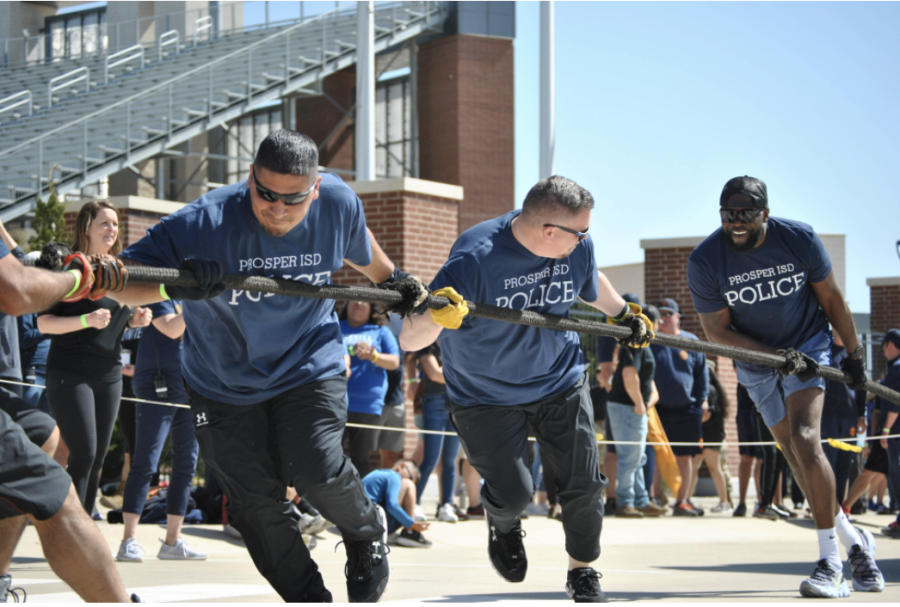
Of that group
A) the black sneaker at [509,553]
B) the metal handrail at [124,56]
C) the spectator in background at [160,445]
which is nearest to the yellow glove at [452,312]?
the black sneaker at [509,553]

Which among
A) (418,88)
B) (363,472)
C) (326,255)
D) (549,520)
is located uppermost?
(418,88)

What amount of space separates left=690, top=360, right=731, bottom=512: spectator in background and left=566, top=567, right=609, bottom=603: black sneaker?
21.4 ft

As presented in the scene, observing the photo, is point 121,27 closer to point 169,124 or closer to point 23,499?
point 169,124

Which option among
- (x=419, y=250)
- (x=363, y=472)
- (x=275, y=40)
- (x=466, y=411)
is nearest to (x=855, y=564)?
(x=466, y=411)

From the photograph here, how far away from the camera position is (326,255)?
3977 mm

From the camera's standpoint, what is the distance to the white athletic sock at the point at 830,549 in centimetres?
504

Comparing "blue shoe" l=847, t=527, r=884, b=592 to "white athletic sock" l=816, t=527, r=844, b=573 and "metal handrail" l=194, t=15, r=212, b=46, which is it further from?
"metal handrail" l=194, t=15, r=212, b=46

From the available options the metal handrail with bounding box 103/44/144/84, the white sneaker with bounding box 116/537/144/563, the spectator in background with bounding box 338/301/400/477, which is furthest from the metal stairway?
the white sneaker with bounding box 116/537/144/563

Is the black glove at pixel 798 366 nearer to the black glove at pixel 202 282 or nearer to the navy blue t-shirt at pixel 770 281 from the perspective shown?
the navy blue t-shirt at pixel 770 281

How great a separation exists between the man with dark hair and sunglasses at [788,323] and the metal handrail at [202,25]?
1058 inches

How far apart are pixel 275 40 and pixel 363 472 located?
2269cm

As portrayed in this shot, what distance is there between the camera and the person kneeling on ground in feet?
24.2

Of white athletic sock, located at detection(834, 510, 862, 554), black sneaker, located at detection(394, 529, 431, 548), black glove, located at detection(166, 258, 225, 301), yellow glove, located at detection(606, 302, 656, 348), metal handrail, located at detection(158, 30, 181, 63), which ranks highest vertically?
metal handrail, located at detection(158, 30, 181, 63)

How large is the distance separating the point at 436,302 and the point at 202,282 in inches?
40.3
